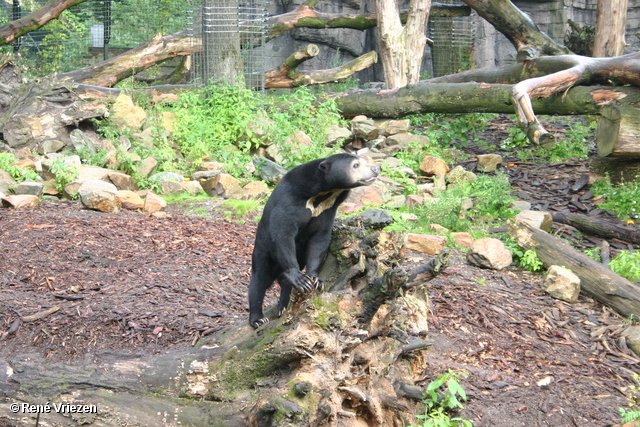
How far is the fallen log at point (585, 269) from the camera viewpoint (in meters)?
5.46

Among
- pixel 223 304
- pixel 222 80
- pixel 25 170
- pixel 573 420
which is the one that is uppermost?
pixel 222 80

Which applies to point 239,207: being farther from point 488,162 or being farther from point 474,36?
point 474,36

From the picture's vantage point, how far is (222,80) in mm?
10359

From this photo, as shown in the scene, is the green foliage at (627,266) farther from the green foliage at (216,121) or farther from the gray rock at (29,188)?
the gray rock at (29,188)

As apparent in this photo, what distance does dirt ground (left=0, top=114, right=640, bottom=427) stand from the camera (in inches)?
166

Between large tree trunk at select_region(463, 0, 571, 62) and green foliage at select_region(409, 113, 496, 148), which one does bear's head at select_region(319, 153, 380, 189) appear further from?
large tree trunk at select_region(463, 0, 571, 62)

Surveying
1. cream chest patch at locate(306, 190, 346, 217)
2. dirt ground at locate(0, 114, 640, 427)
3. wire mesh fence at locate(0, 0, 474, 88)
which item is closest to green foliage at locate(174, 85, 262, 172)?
dirt ground at locate(0, 114, 640, 427)

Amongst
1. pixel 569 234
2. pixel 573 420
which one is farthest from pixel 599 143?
pixel 573 420

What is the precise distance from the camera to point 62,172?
7785 mm

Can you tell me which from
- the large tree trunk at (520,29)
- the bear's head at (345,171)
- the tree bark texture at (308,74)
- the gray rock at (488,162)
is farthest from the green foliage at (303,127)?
the bear's head at (345,171)

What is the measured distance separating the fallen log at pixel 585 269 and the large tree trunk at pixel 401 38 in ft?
19.1

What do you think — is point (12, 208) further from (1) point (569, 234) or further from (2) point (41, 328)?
(1) point (569, 234)

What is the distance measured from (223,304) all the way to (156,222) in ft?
7.37

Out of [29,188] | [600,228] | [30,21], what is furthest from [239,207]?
[30,21]
